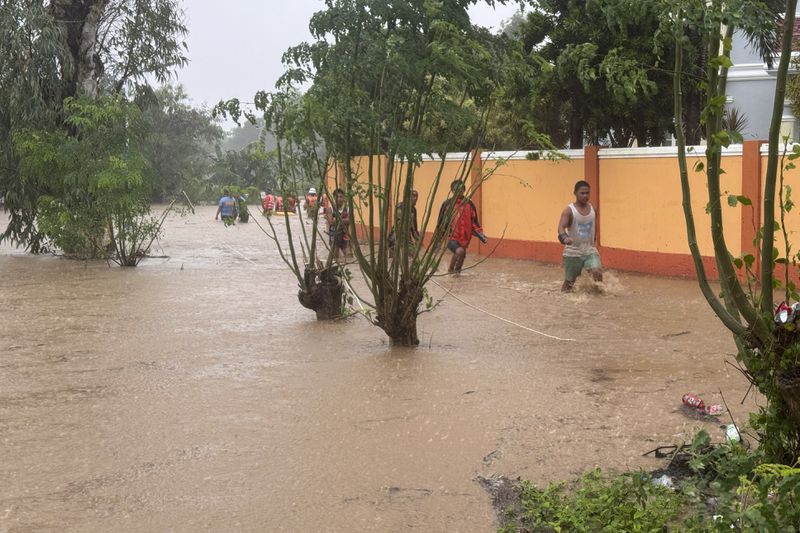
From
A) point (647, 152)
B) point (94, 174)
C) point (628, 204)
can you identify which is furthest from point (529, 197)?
point (94, 174)

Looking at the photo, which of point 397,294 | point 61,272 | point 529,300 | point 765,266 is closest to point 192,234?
point 61,272

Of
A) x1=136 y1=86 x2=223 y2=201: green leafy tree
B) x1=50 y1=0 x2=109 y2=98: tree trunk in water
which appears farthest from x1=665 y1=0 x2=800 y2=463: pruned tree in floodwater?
x1=136 y1=86 x2=223 y2=201: green leafy tree

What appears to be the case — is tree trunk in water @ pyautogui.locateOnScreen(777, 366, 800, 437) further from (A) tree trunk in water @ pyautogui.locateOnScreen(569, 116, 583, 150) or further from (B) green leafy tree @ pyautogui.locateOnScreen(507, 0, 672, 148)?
(A) tree trunk in water @ pyautogui.locateOnScreen(569, 116, 583, 150)

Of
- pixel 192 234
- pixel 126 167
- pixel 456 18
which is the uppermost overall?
pixel 456 18

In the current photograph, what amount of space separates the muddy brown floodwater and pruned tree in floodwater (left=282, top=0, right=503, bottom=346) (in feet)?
2.44

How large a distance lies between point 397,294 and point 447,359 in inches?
27.4

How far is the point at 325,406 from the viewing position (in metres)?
7.12

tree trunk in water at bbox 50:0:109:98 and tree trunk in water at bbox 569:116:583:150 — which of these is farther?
tree trunk in water at bbox 50:0:109:98

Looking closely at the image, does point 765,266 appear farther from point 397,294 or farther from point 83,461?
point 397,294

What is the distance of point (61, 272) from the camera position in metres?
18.0

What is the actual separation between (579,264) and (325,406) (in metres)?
5.91

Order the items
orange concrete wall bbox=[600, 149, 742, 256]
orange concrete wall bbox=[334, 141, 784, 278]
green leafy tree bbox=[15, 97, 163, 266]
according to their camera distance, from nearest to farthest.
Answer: orange concrete wall bbox=[334, 141, 784, 278], orange concrete wall bbox=[600, 149, 742, 256], green leafy tree bbox=[15, 97, 163, 266]

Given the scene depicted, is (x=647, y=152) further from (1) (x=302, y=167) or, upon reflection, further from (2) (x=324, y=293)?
(1) (x=302, y=167)

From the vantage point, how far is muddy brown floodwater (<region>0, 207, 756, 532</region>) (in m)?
5.09
